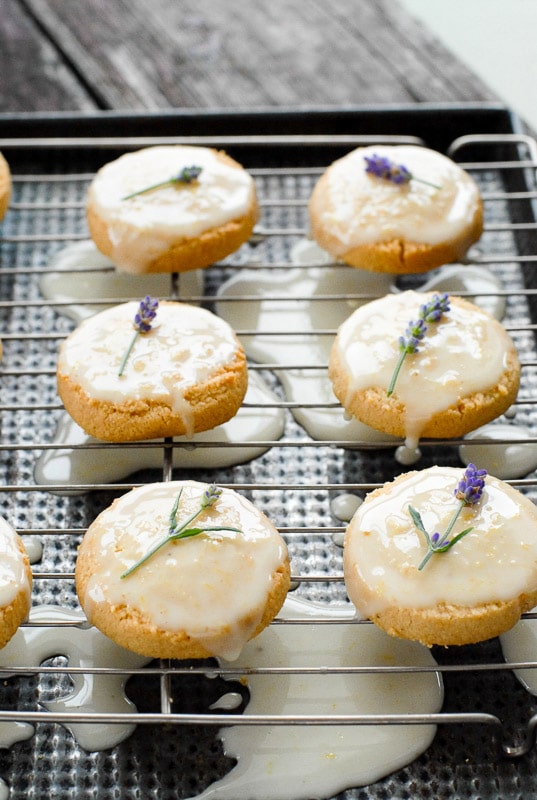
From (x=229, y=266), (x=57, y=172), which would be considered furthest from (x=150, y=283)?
(x=57, y=172)

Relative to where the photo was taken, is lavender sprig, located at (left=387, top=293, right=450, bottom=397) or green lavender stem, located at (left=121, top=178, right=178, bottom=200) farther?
green lavender stem, located at (left=121, top=178, right=178, bottom=200)

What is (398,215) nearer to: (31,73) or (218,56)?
(218,56)

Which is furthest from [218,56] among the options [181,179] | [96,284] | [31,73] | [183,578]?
[183,578]

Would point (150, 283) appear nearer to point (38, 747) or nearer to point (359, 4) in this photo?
point (38, 747)

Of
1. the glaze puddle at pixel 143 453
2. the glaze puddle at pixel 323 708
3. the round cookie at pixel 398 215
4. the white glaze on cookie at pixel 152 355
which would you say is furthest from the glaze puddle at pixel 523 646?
the round cookie at pixel 398 215

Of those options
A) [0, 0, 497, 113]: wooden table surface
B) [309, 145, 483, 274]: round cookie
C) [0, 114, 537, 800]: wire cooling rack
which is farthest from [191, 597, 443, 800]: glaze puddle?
[0, 0, 497, 113]: wooden table surface

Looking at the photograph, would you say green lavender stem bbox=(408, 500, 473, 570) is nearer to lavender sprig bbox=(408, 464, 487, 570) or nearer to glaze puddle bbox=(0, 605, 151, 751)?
lavender sprig bbox=(408, 464, 487, 570)

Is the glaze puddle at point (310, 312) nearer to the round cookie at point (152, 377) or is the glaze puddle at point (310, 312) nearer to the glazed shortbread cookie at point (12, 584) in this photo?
the round cookie at point (152, 377)
